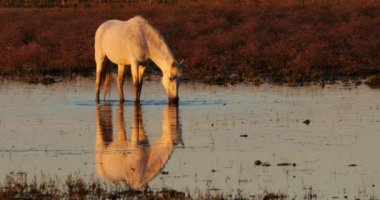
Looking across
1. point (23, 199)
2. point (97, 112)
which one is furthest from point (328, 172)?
point (97, 112)

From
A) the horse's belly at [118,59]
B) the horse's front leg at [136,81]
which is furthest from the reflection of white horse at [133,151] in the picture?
the horse's belly at [118,59]

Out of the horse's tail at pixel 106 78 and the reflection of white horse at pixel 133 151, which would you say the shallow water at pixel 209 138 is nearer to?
the reflection of white horse at pixel 133 151

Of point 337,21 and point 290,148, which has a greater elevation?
point 337,21

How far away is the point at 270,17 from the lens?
37438mm

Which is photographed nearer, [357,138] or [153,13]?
[357,138]

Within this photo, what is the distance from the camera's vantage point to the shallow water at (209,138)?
13297mm

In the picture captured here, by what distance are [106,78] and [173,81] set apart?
2.50 m

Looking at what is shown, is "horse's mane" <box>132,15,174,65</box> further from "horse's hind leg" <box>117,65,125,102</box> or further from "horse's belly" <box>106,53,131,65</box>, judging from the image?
"horse's hind leg" <box>117,65,125,102</box>

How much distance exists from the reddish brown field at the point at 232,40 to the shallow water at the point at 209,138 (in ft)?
13.5

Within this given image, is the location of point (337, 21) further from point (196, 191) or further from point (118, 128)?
point (196, 191)

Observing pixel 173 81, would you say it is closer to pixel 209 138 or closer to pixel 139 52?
pixel 139 52

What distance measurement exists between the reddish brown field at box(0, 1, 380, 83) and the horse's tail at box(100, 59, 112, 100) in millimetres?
3151

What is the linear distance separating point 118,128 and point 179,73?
13.7ft

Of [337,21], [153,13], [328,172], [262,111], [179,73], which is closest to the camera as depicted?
[328,172]
